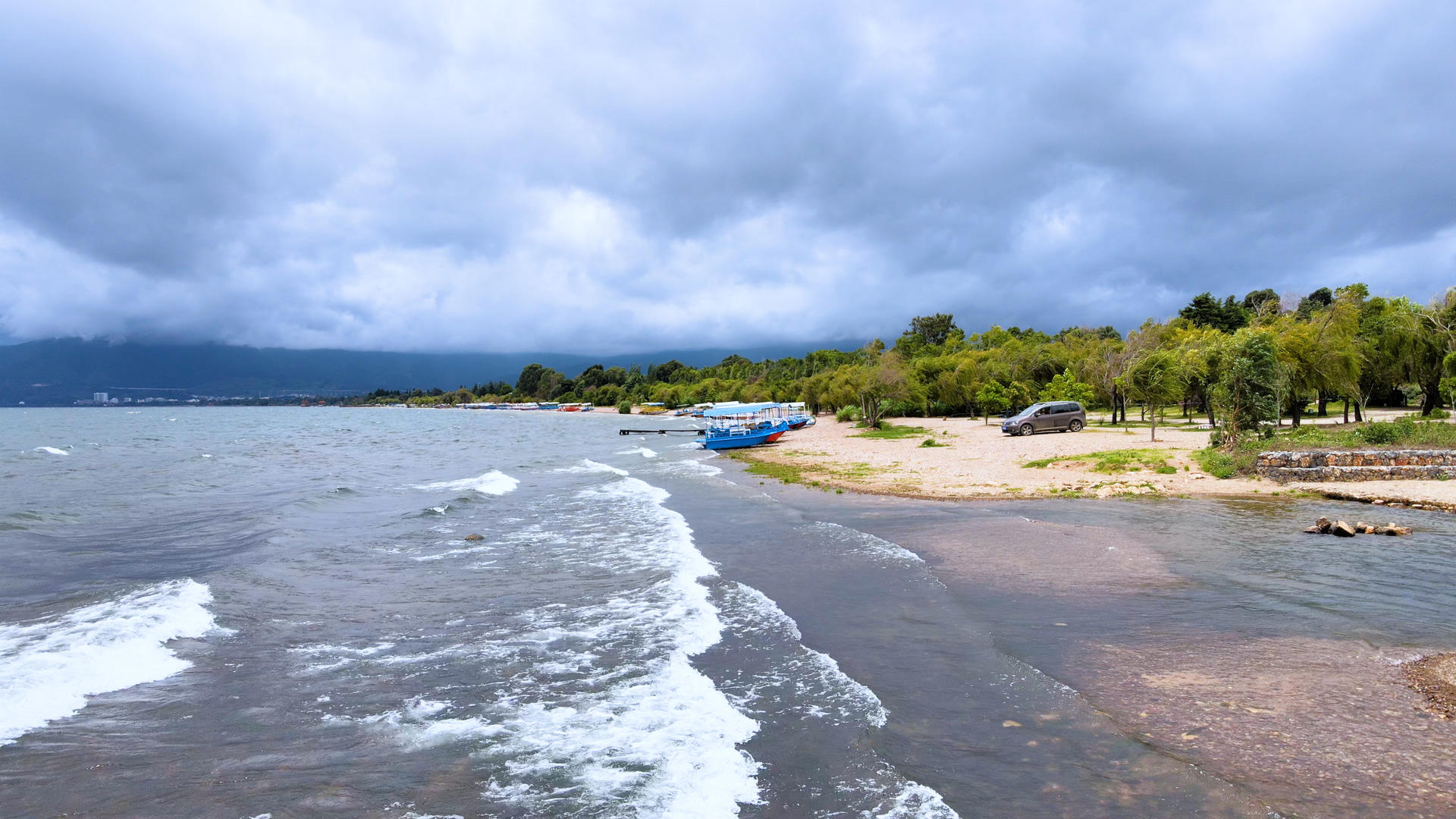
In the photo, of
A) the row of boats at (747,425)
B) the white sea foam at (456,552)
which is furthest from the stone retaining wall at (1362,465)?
the row of boats at (747,425)

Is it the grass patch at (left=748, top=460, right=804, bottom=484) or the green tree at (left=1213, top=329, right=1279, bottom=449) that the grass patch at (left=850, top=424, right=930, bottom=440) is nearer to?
the grass patch at (left=748, top=460, right=804, bottom=484)

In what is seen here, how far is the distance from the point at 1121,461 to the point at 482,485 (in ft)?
81.3

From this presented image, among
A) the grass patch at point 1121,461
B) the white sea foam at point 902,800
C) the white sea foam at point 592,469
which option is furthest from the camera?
the white sea foam at point 592,469

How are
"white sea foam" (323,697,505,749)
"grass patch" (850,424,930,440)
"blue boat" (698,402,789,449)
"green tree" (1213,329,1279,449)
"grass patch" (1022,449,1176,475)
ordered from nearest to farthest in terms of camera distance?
"white sea foam" (323,697,505,749), "grass patch" (1022,449,1176,475), "green tree" (1213,329,1279,449), "grass patch" (850,424,930,440), "blue boat" (698,402,789,449)

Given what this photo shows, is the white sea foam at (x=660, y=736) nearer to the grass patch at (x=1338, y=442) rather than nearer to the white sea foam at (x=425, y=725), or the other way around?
the white sea foam at (x=425, y=725)

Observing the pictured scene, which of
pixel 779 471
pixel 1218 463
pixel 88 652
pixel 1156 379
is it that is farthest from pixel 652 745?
pixel 1156 379

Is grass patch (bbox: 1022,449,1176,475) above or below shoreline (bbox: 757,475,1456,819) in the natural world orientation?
above

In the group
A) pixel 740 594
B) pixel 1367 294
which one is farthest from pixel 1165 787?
pixel 1367 294

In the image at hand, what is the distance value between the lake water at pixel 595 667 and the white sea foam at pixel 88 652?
50mm

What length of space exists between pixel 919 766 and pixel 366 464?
4414 centimetres

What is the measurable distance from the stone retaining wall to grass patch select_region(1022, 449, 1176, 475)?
2830mm

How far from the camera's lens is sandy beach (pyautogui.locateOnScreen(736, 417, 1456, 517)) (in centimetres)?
2034

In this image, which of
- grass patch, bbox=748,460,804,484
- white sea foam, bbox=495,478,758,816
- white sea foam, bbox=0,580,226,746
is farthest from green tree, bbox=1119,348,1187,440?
white sea foam, bbox=0,580,226,746

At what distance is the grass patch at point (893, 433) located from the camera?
159 feet
